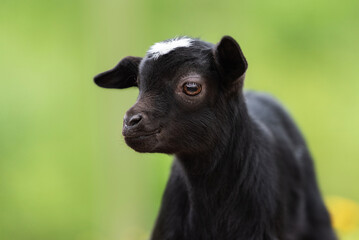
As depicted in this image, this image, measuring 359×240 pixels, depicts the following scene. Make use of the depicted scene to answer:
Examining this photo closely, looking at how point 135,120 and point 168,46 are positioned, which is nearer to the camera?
point 135,120

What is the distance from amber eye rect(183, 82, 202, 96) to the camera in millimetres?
3760

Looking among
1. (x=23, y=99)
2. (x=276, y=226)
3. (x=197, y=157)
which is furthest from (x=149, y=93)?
(x=23, y=99)

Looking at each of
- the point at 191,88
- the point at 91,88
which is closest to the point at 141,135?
the point at 191,88

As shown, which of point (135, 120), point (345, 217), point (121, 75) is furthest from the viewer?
point (345, 217)

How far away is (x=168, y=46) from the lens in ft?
12.6

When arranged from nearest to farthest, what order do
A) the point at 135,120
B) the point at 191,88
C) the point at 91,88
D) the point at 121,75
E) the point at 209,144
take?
the point at 135,120 → the point at 191,88 → the point at 209,144 → the point at 121,75 → the point at 91,88

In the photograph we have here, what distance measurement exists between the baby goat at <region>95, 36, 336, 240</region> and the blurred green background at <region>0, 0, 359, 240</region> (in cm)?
563

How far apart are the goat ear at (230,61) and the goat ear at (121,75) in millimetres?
572

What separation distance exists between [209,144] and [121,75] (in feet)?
2.48

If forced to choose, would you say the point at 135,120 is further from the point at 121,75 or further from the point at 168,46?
the point at 121,75

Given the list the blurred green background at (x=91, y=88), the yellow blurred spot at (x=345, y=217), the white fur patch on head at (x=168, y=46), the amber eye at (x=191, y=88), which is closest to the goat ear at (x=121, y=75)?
the white fur patch on head at (x=168, y=46)

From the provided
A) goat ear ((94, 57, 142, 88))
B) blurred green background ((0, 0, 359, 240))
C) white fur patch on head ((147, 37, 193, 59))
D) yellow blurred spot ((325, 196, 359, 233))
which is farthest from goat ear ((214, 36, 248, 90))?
blurred green background ((0, 0, 359, 240))

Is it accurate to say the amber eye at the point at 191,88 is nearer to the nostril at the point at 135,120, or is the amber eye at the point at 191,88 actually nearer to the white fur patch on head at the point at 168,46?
the white fur patch on head at the point at 168,46

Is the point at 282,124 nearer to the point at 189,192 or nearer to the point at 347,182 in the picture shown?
the point at 189,192
